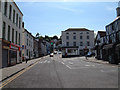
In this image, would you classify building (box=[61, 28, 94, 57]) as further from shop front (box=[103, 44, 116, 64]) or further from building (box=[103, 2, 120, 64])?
shop front (box=[103, 44, 116, 64])

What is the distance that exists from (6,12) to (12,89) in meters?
15.4

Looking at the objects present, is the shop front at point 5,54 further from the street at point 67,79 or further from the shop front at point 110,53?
the shop front at point 110,53

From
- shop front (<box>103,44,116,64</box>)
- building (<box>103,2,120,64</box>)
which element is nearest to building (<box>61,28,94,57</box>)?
building (<box>103,2,120,64</box>)

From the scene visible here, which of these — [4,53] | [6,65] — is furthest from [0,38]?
[6,65]

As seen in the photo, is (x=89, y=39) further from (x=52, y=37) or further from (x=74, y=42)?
(x=52, y=37)

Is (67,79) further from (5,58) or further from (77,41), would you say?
(77,41)

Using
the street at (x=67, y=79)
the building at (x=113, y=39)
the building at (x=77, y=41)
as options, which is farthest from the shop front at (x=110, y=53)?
the building at (x=77, y=41)

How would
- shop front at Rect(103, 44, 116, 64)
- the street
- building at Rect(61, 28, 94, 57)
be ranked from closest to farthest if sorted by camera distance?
the street < shop front at Rect(103, 44, 116, 64) < building at Rect(61, 28, 94, 57)

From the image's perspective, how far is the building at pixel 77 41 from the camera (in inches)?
2409

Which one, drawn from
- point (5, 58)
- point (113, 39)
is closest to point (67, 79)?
point (5, 58)

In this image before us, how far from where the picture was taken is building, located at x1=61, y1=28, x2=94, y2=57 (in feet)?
201

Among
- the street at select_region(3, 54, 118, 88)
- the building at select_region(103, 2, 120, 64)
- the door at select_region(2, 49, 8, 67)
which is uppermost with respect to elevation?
the building at select_region(103, 2, 120, 64)

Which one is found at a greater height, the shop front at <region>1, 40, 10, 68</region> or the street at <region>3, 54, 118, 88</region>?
the shop front at <region>1, 40, 10, 68</region>

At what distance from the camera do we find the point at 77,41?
62.9 metres
